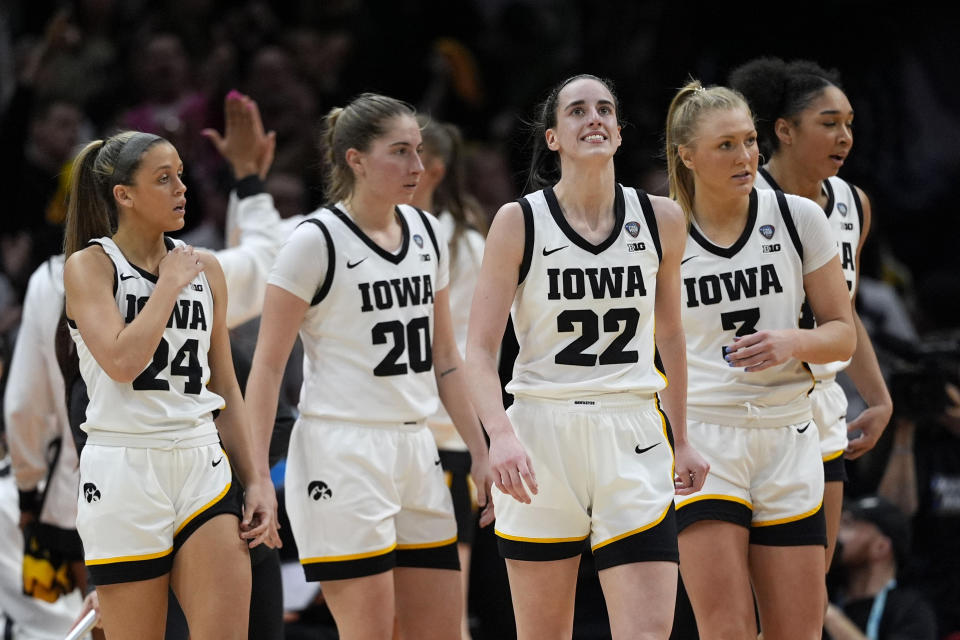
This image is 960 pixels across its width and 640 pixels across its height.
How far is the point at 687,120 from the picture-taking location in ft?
14.6

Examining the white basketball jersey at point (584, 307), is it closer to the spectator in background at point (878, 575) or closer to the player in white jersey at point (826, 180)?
the player in white jersey at point (826, 180)

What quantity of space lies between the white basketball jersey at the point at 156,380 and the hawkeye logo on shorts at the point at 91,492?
0.13 m

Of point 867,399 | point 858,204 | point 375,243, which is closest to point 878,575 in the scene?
point 867,399

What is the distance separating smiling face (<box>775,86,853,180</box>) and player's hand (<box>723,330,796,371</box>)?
1032 millimetres

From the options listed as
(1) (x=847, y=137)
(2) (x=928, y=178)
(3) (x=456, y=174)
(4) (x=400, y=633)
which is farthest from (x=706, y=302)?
(2) (x=928, y=178)

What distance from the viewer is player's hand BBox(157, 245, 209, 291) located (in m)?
3.84

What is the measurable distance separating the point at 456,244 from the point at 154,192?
2.43 m

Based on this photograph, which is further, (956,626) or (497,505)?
(956,626)

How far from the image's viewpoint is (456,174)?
250 inches

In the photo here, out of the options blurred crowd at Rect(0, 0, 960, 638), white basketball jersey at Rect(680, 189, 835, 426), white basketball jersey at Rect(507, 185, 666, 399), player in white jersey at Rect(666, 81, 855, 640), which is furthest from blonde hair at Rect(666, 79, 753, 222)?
blurred crowd at Rect(0, 0, 960, 638)

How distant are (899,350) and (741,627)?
269 cm

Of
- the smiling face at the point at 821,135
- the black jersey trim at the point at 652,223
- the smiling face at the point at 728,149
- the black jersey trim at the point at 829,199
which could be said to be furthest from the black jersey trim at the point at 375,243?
the black jersey trim at the point at 829,199

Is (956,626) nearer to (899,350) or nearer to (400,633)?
(899,350)

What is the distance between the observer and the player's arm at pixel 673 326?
13.5ft
